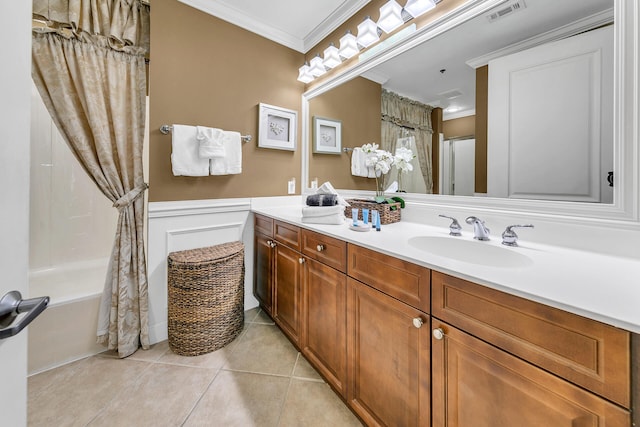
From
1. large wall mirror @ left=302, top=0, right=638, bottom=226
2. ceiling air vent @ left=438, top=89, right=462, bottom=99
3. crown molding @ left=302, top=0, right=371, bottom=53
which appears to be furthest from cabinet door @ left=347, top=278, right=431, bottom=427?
crown molding @ left=302, top=0, right=371, bottom=53

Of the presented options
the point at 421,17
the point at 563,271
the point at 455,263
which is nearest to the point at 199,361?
the point at 455,263

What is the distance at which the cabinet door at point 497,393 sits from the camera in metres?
0.56

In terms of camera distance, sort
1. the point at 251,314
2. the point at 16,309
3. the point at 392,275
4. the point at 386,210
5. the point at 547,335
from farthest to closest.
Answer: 1. the point at 251,314
2. the point at 386,210
3. the point at 392,275
4. the point at 547,335
5. the point at 16,309

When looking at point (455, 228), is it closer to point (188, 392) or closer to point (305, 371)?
point (305, 371)

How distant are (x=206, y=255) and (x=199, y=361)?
681mm

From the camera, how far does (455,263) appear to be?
819mm

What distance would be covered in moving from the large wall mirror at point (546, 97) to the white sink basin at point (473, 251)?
259mm

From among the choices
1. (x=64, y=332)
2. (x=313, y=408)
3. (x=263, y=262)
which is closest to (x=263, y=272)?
(x=263, y=262)

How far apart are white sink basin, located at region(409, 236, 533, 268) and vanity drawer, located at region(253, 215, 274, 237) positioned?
1087 mm

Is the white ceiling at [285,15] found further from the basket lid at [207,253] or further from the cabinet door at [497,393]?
the cabinet door at [497,393]

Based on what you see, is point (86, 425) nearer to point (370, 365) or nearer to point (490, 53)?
point (370, 365)

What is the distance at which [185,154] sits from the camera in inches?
70.7

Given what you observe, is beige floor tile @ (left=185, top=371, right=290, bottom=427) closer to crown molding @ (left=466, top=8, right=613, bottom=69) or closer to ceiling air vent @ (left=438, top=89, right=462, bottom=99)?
ceiling air vent @ (left=438, top=89, right=462, bottom=99)

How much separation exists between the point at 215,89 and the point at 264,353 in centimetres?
200
